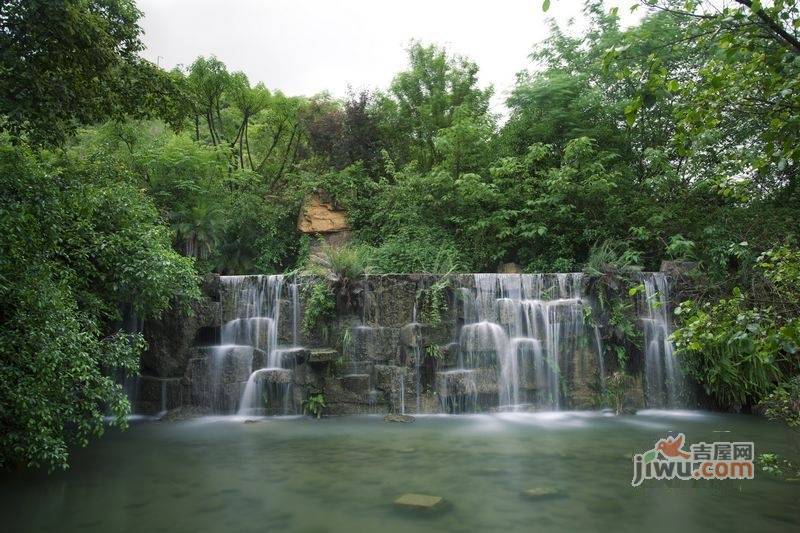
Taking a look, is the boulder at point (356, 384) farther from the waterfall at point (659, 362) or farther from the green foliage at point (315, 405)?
the waterfall at point (659, 362)

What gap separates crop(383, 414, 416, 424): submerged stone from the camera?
1014 cm

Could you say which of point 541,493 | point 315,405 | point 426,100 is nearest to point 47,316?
point 541,493

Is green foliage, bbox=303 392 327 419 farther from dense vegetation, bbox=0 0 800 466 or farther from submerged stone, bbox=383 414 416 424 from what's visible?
dense vegetation, bbox=0 0 800 466

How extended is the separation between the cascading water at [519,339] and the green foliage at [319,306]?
2.63m

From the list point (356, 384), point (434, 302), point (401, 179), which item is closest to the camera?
point (356, 384)

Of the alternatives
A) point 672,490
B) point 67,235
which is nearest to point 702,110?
point 672,490

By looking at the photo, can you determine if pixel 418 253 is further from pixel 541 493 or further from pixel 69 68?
pixel 69 68

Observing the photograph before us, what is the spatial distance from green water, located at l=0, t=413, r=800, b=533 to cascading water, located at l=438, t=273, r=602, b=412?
1531 millimetres

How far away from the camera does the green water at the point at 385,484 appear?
5215 mm

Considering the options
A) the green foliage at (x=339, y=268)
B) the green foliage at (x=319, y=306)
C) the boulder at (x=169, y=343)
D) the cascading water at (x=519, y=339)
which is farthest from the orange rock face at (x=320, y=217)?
the cascading water at (x=519, y=339)

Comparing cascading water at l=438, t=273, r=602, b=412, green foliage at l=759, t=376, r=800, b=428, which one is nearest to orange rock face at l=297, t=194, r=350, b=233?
cascading water at l=438, t=273, r=602, b=412

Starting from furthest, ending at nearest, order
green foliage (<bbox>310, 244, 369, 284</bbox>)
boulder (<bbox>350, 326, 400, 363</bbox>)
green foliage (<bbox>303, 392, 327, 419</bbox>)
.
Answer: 1. green foliage (<bbox>310, 244, 369, 284</bbox>)
2. boulder (<bbox>350, 326, 400, 363</bbox>)
3. green foliage (<bbox>303, 392, 327, 419</bbox>)

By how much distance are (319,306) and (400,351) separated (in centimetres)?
188

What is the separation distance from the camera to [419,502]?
562 centimetres
